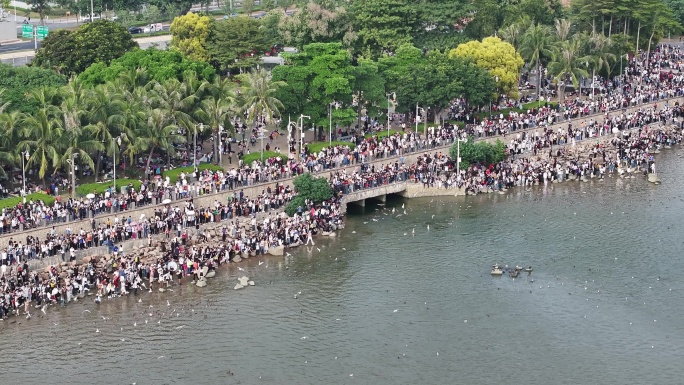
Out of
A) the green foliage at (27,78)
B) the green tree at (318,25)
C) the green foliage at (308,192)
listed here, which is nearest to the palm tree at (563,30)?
the green tree at (318,25)

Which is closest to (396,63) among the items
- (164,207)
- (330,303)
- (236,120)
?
(236,120)

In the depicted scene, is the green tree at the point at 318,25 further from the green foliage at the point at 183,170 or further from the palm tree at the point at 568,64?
the green foliage at the point at 183,170

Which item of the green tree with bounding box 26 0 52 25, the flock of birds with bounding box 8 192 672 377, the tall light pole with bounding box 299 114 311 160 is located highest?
Result: the green tree with bounding box 26 0 52 25

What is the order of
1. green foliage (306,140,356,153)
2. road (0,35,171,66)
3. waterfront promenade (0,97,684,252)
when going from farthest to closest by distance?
1. road (0,35,171,66)
2. green foliage (306,140,356,153)
3. waterfront promenade (0,97,684,252)

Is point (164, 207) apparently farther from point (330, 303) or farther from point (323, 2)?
point (323, 2)

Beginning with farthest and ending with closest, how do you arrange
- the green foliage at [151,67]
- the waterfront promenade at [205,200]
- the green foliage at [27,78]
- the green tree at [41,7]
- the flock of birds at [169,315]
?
1. the green tree at [41,7]
2. the green foliage at [151,67]
3. the green foliage at [27,78]
4. the waterfront promenade at [205,200]
5. the flock of birds at [169,315]

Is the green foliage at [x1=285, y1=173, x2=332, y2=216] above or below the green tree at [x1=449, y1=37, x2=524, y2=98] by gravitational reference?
below

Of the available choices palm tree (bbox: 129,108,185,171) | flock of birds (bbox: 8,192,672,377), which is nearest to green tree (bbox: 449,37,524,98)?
palm tree (bbox: 129,108,185,171)


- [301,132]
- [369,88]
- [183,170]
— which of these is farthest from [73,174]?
[369,88]

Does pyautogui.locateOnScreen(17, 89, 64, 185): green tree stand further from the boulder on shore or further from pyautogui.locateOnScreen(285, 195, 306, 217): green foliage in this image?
pyautogui.locateOnScreen(285, 195, 306, 217): green foliage
